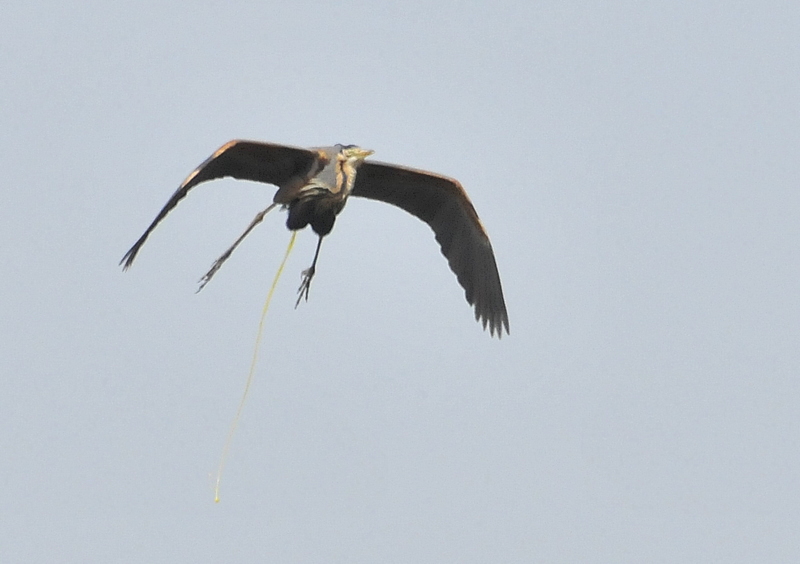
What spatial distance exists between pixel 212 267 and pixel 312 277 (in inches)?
58.4

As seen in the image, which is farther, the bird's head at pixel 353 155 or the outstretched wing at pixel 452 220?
the outstretched wing at pixel 452 220

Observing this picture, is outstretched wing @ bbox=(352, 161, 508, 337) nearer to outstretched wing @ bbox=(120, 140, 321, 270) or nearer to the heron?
the heron

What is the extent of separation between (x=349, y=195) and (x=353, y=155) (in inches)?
33.2

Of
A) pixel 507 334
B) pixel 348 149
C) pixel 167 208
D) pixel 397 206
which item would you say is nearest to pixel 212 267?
pixel 167 208

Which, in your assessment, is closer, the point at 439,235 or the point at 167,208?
the point at 167,208

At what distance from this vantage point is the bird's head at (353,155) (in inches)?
530

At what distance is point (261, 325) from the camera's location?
12.7 m

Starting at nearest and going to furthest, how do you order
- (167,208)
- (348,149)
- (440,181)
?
(167,208) < (348,149) < (440,181)

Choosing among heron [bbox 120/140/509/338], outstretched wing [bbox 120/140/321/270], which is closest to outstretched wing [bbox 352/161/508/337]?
heron [bbox 120/140/509/338]

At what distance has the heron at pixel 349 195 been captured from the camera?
44.1 feet

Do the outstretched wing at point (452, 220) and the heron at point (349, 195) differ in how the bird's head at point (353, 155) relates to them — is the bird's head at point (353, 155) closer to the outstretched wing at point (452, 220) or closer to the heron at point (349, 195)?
the heron at point (349, 195)

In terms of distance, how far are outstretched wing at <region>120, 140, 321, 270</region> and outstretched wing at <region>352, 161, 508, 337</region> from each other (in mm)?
909

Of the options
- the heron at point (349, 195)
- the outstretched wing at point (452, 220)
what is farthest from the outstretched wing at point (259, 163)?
the outstretched wing at point (452, 220)

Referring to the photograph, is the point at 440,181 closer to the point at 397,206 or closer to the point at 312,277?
the point at 397,206
